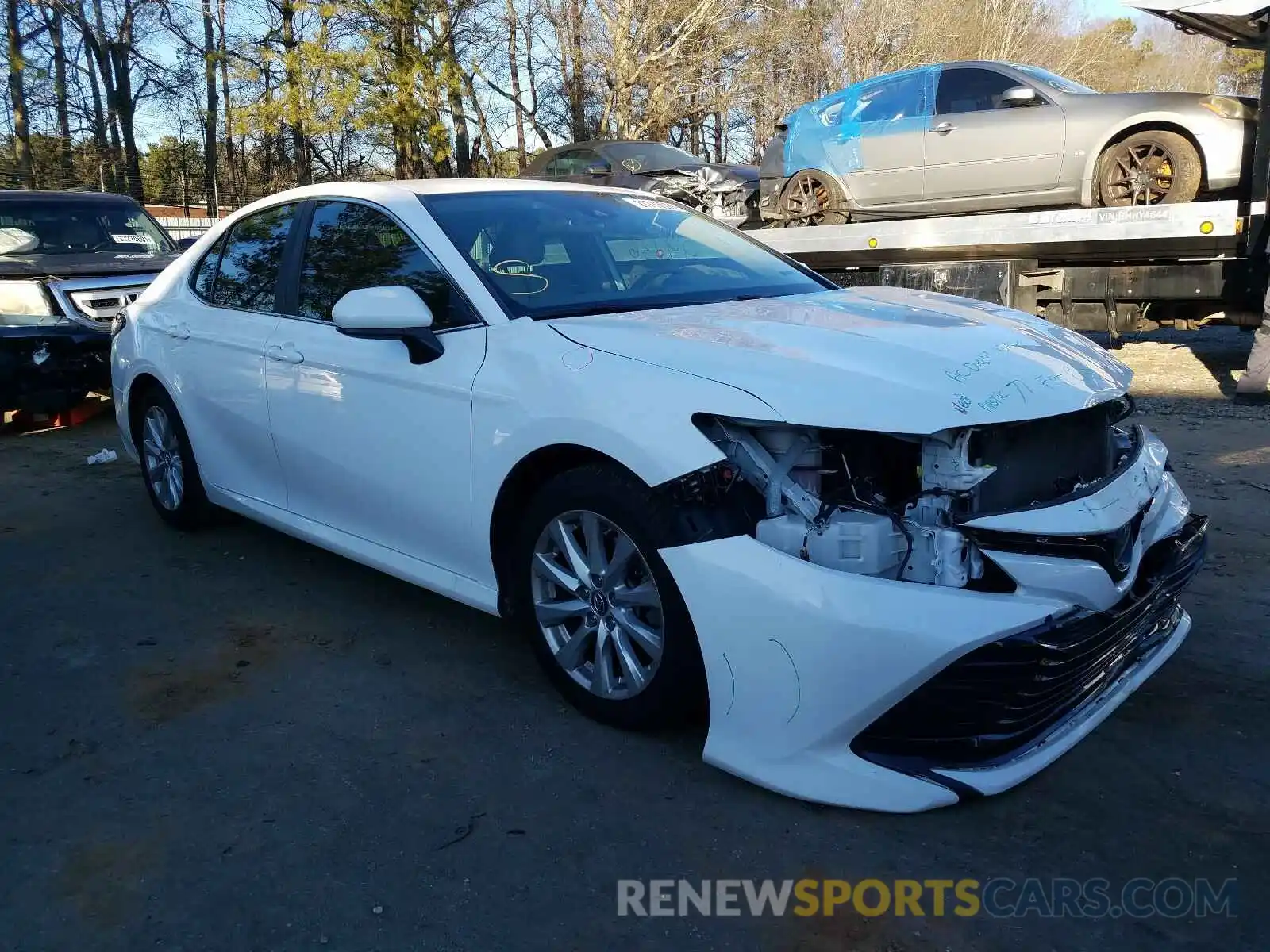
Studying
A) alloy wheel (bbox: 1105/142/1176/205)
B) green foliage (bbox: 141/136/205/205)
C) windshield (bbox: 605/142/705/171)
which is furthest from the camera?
green foliage (bbox: 141/136/205/205)

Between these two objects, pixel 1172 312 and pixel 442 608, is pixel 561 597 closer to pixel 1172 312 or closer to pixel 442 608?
pixel 442 608

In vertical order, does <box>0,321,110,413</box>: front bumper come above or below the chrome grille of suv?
below

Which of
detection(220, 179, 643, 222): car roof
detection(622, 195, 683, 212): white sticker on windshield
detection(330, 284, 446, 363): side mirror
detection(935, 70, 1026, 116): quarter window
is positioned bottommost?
detection(330, 284, 446, 363): side mirror

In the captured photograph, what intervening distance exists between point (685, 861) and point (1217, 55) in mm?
58119

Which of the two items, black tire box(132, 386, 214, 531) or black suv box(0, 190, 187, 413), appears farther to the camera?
black suv box(0, 190, 187, 413)

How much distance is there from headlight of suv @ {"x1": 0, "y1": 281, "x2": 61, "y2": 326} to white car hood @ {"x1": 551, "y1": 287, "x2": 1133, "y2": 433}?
6.39 m

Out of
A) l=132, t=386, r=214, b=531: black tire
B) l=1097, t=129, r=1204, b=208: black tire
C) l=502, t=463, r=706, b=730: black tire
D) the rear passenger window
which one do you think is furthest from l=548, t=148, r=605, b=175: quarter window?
l=502, t=463, r=706, b=730: black tire

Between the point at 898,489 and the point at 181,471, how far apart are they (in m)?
3.67

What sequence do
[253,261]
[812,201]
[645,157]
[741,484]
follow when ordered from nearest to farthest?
[741,484]
[253,261]
[812,201]
[645,157]

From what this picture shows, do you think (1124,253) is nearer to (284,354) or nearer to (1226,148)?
(1226,148)

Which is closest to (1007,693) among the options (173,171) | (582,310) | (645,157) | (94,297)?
(582,310)

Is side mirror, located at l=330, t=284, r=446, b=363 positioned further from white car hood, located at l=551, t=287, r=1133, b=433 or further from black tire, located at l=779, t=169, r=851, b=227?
black tire, located at l=779, t=169, r=851, b=227

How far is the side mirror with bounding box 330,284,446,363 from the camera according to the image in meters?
3.32

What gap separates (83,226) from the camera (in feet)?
30.2
